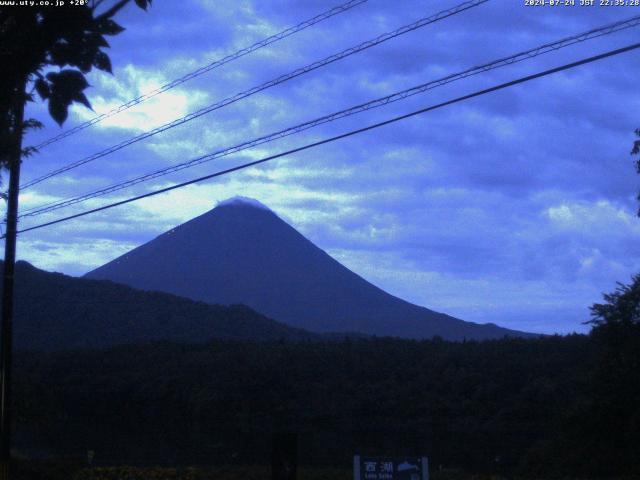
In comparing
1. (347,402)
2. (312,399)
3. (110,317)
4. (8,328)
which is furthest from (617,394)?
(110,317)

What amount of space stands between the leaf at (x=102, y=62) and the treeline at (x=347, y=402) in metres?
18.0

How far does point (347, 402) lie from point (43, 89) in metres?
34.5

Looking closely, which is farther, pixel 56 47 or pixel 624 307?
pixel 624 307

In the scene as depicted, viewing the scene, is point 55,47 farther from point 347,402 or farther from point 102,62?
point 347,402

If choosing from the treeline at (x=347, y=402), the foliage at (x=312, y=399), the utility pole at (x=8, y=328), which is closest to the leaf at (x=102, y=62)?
the utility pole at (x=8, y=328)

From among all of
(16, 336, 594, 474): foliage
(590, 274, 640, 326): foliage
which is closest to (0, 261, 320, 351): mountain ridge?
(16, 336, 594, 474): foliage

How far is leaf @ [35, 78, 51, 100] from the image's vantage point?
699cm

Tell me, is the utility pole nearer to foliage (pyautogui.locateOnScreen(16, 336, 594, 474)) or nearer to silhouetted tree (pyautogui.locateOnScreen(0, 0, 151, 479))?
foliage (pyautogui.locateOnScreen(16, 336, 594, 474))

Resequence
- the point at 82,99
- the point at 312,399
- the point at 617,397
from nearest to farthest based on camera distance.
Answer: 1. the point at 82,99
2. the point at 617,397
3. the point at 312,399

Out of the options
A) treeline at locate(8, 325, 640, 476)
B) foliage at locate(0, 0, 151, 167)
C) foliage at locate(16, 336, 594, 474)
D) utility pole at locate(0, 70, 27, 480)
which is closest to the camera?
foliage at locate(0, 0, 151, 167)

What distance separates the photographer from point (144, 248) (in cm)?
13538

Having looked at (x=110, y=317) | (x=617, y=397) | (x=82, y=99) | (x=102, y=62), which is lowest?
(x=617, y=397)

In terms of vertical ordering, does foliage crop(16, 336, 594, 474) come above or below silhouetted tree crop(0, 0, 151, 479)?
below

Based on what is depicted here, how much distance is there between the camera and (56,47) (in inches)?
278
